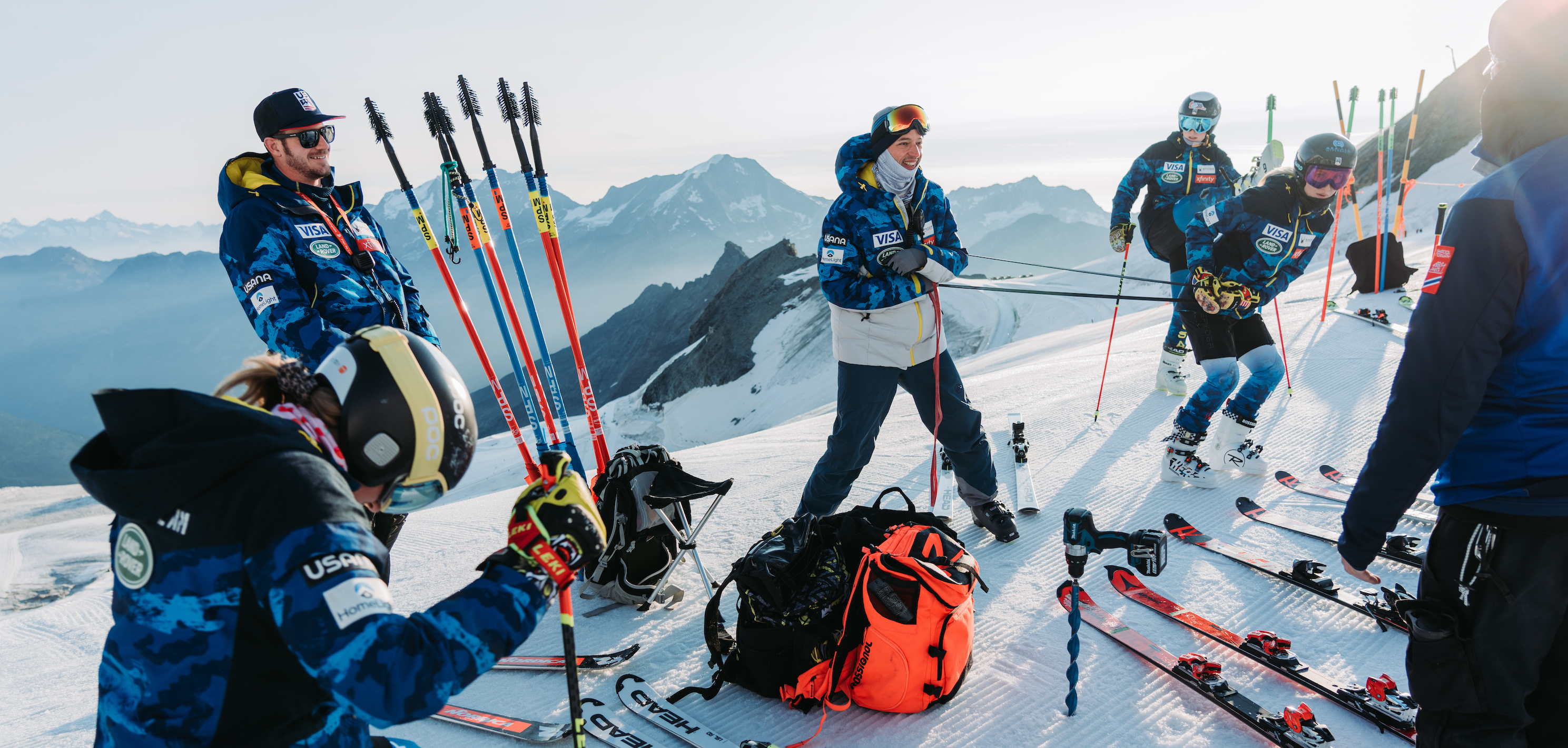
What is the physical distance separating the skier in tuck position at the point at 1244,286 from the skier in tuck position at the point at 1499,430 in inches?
114

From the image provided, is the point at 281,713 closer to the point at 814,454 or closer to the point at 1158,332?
the point at 814,454

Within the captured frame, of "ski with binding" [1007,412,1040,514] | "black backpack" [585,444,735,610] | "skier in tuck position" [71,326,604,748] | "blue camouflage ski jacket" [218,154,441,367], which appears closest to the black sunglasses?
"blue camouflage ski jacket" [218,154,441,367]

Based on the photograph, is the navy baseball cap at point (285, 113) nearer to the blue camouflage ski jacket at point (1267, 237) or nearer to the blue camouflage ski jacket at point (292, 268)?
the blue camouflage ski jacket at point (292, 268)

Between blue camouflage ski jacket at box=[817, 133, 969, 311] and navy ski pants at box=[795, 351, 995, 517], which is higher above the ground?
blue camouflage ski jacket at box=[817, 133, 969, 311]

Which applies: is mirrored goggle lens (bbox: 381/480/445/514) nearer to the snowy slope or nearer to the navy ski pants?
the snowy slope

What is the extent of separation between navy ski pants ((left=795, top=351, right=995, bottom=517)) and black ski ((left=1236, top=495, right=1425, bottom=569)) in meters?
1.66

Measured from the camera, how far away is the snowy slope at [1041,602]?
2.77 metres

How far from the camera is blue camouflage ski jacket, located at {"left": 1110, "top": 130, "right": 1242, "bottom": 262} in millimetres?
7062

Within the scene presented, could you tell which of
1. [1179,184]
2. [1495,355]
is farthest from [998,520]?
[1179,184]

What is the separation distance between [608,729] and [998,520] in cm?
248

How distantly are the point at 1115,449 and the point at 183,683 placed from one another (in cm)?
572

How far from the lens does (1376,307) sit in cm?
900

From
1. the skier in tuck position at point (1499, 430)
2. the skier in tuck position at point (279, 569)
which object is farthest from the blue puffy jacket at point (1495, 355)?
the skier in tuck position at point (279, 569)

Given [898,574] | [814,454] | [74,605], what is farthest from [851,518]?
[74,605]
